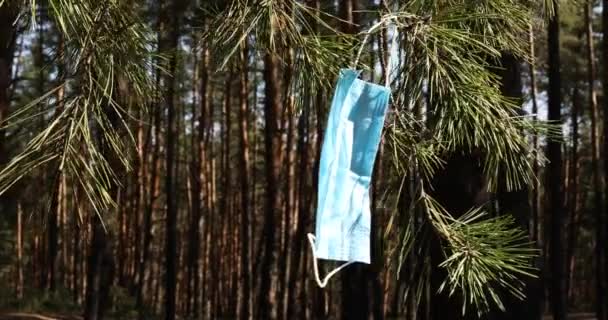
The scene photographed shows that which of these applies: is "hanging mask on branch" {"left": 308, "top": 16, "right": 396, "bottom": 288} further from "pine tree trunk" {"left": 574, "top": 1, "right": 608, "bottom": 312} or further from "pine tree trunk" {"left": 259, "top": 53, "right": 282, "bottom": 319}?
"pine tree trunk" {"left": 574, "top": 1, "right": 608, "bottom": 312}

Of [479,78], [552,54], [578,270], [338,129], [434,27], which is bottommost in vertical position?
[578,270]

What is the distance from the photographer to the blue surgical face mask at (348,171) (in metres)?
1.65

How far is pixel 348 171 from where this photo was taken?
1679mm

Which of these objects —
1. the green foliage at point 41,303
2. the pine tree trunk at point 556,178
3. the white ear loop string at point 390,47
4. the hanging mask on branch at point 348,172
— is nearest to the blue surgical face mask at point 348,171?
the hanging mask on branch at point 348,172

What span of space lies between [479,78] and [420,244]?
48 centimetres

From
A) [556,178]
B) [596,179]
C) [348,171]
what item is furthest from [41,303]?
[348,171]

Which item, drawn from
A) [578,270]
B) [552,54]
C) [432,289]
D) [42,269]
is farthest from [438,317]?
[578,270]

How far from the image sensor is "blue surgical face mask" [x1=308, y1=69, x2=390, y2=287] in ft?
5.41

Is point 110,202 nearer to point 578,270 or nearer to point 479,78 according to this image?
point 479,78

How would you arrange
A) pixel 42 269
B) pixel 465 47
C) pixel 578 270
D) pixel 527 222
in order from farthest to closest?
pixel 578 270 < pixel 42 269 < pixel 527 222 < pixel 465 47

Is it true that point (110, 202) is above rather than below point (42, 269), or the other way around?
above

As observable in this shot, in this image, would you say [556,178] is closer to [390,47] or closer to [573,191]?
[390,47]

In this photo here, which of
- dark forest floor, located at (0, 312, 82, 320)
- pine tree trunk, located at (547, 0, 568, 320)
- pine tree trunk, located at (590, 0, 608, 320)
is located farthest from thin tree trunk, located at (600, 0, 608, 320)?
dark forest floor, located at (0, 312, 82, 320)

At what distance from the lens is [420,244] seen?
75.0 inches
